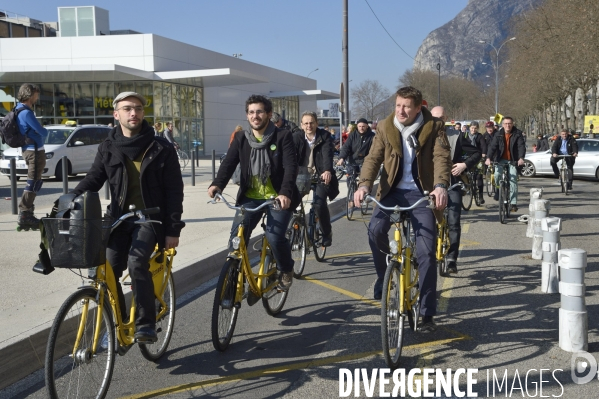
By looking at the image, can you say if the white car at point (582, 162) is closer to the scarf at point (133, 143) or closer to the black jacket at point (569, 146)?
the black jacket at point (569, 146)

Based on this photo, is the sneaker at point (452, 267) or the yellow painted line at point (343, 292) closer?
the yellow painted line at point (343, 292)

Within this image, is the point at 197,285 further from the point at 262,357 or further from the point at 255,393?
the point at 255,393

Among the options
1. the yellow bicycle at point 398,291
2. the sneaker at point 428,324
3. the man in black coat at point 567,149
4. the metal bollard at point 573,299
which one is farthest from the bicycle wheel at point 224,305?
the man in black coat at point 567,149

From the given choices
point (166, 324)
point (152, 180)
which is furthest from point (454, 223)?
point (152, 180)

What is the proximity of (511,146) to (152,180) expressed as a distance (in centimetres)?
998

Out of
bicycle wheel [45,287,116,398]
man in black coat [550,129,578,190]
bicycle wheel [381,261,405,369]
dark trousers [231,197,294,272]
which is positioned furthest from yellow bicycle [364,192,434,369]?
man in black coat [550,129,578,190]

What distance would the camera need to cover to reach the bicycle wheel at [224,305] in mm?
5125

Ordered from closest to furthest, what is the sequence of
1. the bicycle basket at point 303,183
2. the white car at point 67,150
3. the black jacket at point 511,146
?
the bicycle basket at point 303,183 → the black jacket at point 511,146 → the white car at point 67,150

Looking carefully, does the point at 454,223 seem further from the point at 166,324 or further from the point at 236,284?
the point at 166,324

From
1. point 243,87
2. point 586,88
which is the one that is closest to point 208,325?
point 243,87

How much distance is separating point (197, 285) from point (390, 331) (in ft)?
11.3

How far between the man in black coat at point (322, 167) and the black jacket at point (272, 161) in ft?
8.25

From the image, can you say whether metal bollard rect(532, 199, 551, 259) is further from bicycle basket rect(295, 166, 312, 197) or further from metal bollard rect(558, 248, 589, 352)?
metal bollard rect(558, 248, 589, 352)

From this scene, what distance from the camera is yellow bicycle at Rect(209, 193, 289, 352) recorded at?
5.16 metres
